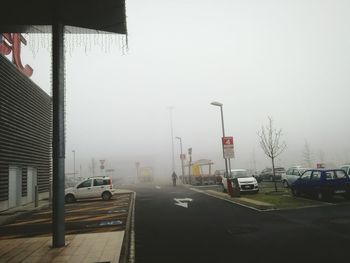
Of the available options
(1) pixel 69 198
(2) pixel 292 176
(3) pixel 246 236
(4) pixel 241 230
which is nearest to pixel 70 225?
(4) pixel 241 230

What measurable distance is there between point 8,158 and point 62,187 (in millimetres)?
11164

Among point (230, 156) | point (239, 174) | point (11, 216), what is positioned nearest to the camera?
point (11, 216)

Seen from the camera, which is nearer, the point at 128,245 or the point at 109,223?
the point at 128,245

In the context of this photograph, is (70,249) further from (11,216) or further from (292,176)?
(292,176)

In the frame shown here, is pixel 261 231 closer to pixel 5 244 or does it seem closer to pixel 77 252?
pixel 77 252

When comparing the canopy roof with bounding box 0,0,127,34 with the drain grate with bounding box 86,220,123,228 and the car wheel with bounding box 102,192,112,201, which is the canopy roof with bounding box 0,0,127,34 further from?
the car wheel with bounding box 102,192,112,201

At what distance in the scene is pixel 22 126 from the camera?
21266 millimetres

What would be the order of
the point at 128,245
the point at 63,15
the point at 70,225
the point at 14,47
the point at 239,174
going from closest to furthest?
the point at 128,245 → the point at 63,15 → the point at 70,225 → the point at 14,47 → the point at 239,174

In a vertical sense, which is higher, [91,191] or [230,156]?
[230,156]

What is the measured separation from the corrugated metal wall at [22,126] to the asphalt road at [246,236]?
29.9ft

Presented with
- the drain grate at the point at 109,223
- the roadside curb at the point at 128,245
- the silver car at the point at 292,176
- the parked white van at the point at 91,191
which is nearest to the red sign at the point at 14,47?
the parked white van at the point at 91,191

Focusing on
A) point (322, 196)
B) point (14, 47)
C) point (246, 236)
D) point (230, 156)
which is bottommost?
point (246, 236)

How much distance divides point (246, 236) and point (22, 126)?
16816 mm

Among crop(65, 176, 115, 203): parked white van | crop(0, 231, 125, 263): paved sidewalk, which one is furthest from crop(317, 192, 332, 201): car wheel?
crop(65, 176, 115, 203): parked white van
